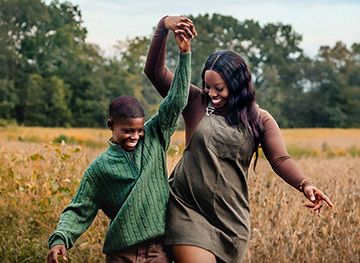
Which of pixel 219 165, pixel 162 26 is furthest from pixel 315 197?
pixel 162 26

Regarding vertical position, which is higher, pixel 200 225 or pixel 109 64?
pixel 200 225

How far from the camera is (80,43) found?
5988 centimetres

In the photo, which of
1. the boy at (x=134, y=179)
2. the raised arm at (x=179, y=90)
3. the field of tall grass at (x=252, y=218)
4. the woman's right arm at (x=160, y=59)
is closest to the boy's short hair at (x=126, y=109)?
the boy at (x=134, y=179)

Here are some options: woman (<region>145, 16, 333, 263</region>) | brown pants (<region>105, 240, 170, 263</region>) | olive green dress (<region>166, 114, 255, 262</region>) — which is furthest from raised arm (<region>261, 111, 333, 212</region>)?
brown pants (<region>105, 240, 170, 263</region>)

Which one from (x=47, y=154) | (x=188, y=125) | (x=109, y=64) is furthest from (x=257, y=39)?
(x=188, y=125)

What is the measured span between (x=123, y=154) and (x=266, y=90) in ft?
192

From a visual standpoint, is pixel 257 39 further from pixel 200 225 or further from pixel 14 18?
pixel 200 225

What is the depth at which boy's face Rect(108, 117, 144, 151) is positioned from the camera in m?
4.04

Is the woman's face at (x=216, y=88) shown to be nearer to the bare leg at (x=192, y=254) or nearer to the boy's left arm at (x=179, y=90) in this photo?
the boy's left arm at (x=179, y=90)

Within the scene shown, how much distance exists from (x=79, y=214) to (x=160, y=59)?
2.61 ft

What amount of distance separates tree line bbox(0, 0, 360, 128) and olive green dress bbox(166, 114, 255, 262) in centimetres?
4198

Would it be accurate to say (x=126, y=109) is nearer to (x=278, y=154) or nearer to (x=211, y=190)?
(x=211, y=190)

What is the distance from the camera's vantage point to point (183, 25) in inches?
157

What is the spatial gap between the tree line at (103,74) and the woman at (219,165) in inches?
1651
